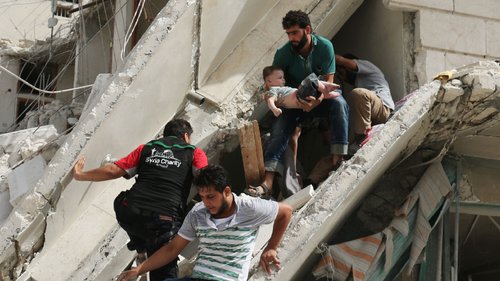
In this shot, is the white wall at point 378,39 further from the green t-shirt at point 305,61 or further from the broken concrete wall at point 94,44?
the broken concrete wall at point 94,44

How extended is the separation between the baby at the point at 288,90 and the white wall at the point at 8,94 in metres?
7.14

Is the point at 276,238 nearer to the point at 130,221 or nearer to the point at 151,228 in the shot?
the point at 151,228

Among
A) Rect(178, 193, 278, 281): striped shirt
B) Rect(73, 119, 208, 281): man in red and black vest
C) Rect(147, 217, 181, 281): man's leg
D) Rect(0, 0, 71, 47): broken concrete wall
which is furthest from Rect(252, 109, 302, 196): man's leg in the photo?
Rect(0, 0, 71, 47): broken concrete wall

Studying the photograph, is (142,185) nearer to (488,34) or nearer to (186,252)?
(186,252)

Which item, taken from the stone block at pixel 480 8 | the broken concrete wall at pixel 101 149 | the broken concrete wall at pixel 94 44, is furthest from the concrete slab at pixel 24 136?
the stone block at pixel 480 8

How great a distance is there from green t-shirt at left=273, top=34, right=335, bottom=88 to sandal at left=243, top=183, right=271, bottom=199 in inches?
37.0

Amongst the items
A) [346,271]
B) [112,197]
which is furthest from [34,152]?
[346,271]

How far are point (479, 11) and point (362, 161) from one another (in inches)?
93.2

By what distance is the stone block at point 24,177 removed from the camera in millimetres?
8031

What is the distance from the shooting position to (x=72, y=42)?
1361 centimetres

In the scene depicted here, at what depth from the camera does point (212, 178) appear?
5859 mm

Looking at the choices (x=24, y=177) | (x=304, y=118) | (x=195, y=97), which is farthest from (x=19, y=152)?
(x=304, y=118)

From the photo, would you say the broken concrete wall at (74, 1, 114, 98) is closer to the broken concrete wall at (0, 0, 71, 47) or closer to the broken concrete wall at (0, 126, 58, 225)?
the broken concrete wall at (0, 0, 71, 47)

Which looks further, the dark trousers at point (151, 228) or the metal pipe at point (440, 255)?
the metal pipe at point (440, 255)
